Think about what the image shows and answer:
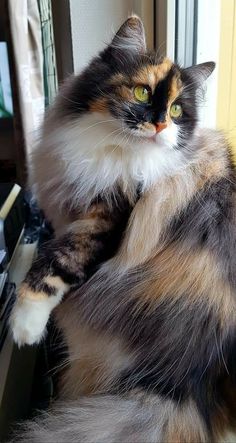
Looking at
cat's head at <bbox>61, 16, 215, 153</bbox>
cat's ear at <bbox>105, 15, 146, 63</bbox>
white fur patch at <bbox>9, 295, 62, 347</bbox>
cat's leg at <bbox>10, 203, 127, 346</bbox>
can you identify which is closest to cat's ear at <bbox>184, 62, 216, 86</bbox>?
cat's head at <bbox>61, 16, 215, 153</bbox>

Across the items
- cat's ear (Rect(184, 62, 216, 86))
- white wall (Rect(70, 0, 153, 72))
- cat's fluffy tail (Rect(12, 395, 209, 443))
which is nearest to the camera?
cat's fluffy tail (Rect(12, 395, 209, 443))

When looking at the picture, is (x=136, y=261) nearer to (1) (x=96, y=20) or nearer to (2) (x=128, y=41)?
(2) (x=128, y=41)

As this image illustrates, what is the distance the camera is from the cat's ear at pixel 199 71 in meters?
0.90

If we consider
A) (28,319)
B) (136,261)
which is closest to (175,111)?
(136,261)

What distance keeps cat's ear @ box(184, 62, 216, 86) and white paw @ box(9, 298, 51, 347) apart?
553mm

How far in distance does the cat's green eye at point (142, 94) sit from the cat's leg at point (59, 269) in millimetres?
217

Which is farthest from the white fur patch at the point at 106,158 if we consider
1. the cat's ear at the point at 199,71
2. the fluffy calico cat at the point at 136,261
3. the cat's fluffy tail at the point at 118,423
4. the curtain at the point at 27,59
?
the curtain at the point at 27,59

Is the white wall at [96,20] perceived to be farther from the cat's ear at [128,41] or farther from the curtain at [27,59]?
the cat's ear at [128,41]

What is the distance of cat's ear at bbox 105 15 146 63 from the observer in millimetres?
868

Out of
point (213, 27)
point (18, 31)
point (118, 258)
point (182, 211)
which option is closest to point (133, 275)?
point (118, 258)

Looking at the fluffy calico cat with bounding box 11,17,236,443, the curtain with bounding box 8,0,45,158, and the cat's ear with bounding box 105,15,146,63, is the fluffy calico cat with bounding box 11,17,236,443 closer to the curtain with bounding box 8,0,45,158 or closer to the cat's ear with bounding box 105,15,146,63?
the cat's ear with bounding box 105,15,146,63

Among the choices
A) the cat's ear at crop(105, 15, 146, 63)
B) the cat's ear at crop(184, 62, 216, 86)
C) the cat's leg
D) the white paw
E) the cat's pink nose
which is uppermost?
the cat's ear at crop(105, 15, 146, 63)

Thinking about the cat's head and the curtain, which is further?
the curtain

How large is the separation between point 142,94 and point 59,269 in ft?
1.21
